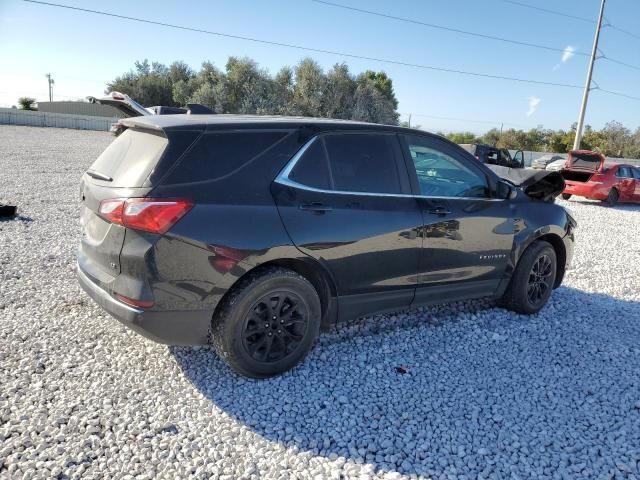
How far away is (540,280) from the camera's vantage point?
4859mm

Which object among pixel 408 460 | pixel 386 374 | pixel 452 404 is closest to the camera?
pixel 408 460

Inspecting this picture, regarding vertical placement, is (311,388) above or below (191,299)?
Result: below

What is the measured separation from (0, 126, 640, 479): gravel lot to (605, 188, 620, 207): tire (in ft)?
38.1

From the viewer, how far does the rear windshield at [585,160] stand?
584 inches

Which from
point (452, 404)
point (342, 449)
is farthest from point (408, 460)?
point (452, 404)

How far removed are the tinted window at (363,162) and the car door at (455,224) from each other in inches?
7.7

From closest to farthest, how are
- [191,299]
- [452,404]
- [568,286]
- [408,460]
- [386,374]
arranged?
1. [408,460]
2. [191,299]
3. [452,404]
4. [386,374]
5. [568,286]

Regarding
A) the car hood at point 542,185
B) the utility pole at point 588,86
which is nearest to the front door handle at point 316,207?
the car hood at point 542,185

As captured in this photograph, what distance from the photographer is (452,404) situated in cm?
315

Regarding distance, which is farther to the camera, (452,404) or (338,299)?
(338,299)

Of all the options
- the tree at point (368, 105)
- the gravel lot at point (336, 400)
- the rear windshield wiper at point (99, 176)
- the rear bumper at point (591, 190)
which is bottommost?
the gravel lot at point (336, 400)

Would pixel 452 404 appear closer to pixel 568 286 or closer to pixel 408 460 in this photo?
pixel 408 460

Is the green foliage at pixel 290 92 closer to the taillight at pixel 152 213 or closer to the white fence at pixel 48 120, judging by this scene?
the white fence at pixel 48 120

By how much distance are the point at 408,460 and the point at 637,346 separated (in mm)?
2966
